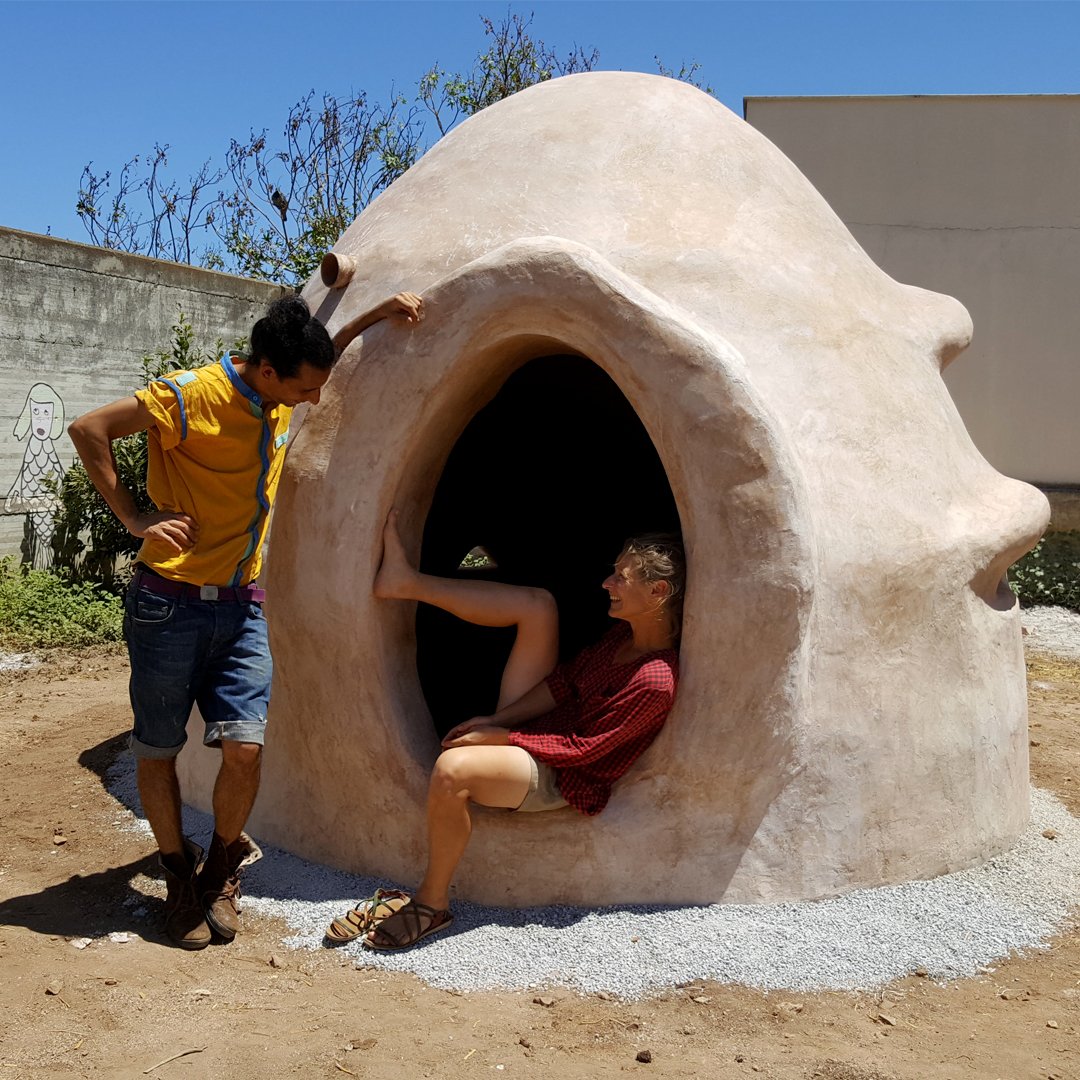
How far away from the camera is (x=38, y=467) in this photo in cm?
971

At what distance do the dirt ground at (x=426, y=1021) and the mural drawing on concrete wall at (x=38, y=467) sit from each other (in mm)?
6101

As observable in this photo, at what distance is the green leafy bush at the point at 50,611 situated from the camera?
872 cm

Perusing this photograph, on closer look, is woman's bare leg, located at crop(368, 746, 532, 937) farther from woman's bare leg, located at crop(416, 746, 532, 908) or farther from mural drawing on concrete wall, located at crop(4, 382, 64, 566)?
mural drawing on concrete wall, located at crop(4, 382, 64, 566)

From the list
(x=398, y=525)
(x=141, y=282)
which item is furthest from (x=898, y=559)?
(x=141, y=282)

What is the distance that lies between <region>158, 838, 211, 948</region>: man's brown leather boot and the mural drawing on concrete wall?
647 centimetres

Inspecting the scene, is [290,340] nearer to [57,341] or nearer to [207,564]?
[207,564]

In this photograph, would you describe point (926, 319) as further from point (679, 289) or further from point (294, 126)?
point (294, 126)

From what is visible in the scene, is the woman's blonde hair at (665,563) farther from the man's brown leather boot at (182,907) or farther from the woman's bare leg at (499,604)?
the man's brown leather boot at (182,907)

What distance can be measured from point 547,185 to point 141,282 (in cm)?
726

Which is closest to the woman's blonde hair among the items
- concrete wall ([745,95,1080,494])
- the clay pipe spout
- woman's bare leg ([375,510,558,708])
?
woman's bare leg ([375,510,558,708])

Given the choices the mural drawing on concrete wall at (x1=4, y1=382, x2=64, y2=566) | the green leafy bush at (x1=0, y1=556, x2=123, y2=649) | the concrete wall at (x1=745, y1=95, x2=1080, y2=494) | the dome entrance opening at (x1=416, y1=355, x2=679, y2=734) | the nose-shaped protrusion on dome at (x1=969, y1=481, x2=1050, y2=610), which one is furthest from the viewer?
the concrete wall at (x1=745, y1=95, x2=1080, y2=494)

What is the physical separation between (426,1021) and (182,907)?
0.98 meters

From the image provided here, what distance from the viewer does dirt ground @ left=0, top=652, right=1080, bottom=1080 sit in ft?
10.2

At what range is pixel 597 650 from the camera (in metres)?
4.11
